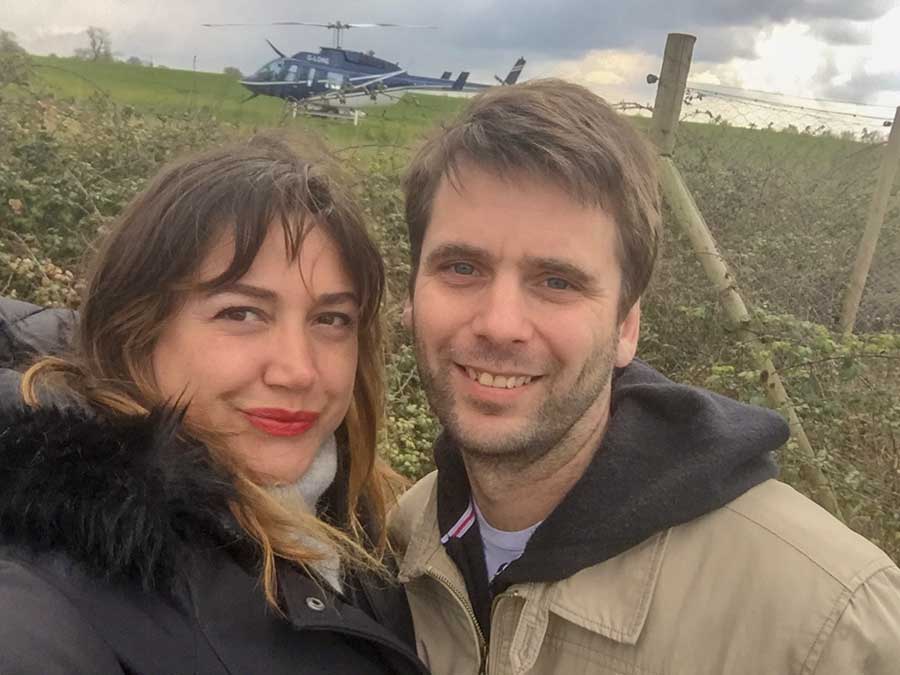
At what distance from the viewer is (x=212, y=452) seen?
1.66m

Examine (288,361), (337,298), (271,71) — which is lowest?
(288,361)

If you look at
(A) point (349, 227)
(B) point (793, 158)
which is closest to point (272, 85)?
(B) point (793, 158)

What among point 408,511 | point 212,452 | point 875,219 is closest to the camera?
point 212,452

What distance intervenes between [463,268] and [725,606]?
2.93ft

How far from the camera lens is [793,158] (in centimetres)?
765

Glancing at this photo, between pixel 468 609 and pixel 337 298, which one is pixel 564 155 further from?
pixel 468 609

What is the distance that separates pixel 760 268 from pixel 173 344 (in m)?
5.57

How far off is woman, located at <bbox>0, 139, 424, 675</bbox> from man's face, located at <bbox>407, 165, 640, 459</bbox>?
28cm

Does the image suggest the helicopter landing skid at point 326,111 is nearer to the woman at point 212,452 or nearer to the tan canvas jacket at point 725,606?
the woman at point 212,452

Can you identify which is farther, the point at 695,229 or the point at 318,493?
the point at 695,229

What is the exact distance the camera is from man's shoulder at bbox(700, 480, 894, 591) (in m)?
1.46

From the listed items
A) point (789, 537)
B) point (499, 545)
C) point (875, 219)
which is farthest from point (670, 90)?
point (789, 537)

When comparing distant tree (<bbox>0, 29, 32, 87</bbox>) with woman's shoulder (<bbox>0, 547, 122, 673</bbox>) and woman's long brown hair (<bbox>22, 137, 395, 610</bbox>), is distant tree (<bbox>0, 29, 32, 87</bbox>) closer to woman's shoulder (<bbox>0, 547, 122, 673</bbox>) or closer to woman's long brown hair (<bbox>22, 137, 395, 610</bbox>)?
woman's long brown hair (<bbox>22, 137, 395, 610</bbox>)

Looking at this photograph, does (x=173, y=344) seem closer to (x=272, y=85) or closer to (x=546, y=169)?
(x=546, y=169)
